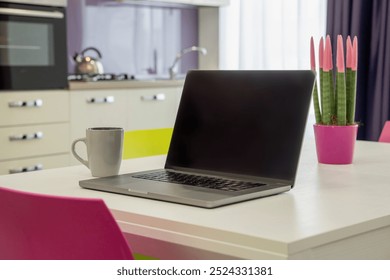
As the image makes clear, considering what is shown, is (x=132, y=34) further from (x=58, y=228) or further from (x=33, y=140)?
(x=58, y=228)

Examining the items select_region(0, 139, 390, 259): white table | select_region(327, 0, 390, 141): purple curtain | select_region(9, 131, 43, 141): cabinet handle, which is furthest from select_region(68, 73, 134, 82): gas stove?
select_region(0, 139, 390, 259): white table

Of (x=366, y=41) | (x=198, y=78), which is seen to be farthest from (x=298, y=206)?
(x=366, y=41)

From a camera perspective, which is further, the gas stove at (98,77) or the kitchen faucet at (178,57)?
the kitchen faucet at (178,57)

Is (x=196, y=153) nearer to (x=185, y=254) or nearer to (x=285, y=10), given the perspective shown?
(x=185, y=254)

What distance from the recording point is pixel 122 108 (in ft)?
14.9

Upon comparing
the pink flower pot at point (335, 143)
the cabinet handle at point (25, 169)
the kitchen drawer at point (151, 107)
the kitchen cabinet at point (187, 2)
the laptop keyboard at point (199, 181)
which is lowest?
the cabinet handle at point (25, 169)

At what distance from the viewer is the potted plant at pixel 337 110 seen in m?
1.85

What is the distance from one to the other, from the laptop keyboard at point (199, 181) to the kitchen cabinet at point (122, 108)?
261 centimetres

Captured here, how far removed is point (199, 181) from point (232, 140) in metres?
0.16

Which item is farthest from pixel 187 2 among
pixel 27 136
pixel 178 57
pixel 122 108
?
pixel 27 136

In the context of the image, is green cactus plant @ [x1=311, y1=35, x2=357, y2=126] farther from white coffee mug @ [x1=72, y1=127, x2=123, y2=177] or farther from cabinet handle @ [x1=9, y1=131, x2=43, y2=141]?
cabinet handle @ [x1=9, y1=131, x2=43, y2=141]

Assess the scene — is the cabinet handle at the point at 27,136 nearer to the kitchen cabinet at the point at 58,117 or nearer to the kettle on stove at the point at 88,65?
the kitchen cabinet at the point at 58,117

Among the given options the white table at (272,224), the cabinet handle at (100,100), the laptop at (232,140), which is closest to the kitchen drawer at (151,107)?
the cabinet handle at (100,100)
